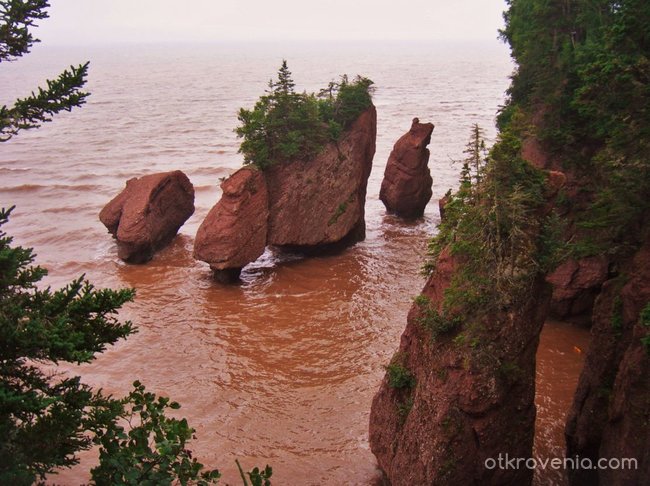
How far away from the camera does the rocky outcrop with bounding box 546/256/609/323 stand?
1697 cm

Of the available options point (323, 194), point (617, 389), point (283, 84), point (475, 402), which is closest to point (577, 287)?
point (617, 389)

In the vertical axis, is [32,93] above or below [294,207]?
above

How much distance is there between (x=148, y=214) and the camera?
23438 mm

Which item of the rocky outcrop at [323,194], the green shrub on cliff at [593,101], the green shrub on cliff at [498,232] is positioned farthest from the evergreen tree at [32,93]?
the rocky outcrop at [323,194]

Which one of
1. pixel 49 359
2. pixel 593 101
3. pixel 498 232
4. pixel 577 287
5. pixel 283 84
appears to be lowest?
pixel 577 287

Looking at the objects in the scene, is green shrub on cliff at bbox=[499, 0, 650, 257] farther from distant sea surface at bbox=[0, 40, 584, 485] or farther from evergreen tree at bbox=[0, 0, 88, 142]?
evergreen tree at bbox=[0, 0, 88, 142]

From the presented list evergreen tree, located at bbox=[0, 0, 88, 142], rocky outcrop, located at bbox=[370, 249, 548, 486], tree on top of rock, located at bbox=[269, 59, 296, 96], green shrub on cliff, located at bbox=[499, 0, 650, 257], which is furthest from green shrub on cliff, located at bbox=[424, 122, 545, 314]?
tree on top of rock, located at bbox=[269, 59, 296, 96]

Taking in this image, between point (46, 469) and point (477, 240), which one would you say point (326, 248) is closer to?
point (477, 240)

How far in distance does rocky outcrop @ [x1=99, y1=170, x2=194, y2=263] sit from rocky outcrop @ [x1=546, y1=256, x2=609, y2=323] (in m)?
16.2

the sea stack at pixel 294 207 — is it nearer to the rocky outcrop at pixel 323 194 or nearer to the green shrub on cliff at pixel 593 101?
the rocky outcrop at pixel 323 194

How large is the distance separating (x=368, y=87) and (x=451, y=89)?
58.1 metres

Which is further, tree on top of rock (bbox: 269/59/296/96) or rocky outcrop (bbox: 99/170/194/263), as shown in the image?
rocky outcrop (bbox: 99/170/194/263)

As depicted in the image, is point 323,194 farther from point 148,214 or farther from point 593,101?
point 593,101

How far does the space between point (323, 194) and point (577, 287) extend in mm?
10765
